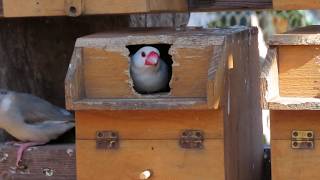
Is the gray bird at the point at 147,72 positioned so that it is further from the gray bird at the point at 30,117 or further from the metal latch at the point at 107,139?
the gray bird at the point at 30,117

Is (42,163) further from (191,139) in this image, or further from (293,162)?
(293,162)

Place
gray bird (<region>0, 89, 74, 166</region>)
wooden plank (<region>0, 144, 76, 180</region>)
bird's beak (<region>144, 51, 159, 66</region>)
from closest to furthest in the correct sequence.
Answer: bird's beak (<region>144, 51, 159, 66</region>) < wooden plank (<region>0, 144, 76, 180</region>) < gray bird (<region>0, 89, 74, 166</region>)

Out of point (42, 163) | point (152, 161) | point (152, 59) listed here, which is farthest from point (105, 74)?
point (42, 163)

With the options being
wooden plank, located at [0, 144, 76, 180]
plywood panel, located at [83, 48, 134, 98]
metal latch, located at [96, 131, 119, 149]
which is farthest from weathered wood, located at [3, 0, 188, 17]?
wooden plank, located at [0, 144, 76, 180]

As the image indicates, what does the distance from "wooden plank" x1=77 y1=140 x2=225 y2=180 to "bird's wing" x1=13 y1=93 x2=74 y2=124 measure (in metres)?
0.64

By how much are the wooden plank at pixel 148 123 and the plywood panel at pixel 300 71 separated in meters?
0.25

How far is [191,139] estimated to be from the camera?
3.01 m

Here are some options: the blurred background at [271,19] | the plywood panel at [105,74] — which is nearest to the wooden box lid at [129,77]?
the plywood panel at [105,74]

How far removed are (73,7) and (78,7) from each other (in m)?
0.02

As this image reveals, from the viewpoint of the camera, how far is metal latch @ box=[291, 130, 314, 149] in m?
2.88

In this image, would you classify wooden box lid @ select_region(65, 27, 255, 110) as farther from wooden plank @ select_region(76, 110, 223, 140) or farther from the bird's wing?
the bird's wing

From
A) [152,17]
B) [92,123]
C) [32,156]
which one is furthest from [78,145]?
[152,17]

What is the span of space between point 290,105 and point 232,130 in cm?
43

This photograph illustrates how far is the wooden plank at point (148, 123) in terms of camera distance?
299cm
